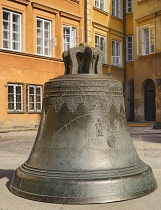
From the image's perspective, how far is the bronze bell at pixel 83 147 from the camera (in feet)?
12.2

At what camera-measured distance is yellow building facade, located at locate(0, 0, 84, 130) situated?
1786 centimetres

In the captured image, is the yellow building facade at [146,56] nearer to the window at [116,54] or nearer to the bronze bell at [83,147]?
the window at [116,54]

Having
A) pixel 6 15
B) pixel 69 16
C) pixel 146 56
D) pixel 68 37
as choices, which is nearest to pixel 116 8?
pixel 146 56

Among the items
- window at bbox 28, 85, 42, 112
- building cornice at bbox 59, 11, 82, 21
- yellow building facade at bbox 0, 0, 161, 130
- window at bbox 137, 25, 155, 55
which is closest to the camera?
yellow building facade at bbox 0, 0, 161, 130

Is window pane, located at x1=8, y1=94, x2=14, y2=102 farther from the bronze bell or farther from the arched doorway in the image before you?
the bronze bell

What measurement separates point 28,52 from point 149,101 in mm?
8961

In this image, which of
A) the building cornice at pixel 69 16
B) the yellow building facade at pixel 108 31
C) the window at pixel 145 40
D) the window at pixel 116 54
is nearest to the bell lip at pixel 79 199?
the building cornice at pixel 69 16

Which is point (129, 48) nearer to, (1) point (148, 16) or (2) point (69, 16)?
(1) point (148, 16)

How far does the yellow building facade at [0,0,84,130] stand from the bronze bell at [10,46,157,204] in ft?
44.9

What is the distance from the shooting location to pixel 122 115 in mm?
4402

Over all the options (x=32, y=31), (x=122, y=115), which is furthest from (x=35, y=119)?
(x=122, y=115)

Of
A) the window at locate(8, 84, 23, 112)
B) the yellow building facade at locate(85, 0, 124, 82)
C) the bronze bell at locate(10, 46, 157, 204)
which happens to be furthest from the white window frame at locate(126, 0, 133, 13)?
the bronze bell at locate(10, 46, 157, 204)

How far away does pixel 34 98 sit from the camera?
62.8 ft

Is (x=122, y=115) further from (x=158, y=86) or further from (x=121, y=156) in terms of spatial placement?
(x=158, y=86)
